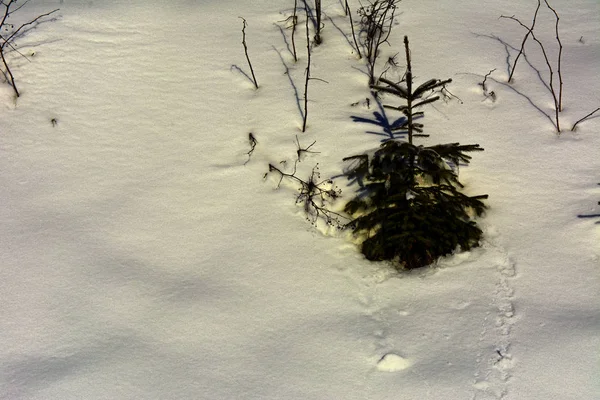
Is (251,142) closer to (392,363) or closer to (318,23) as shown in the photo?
(318,23)

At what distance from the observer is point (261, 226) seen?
14.4 feet

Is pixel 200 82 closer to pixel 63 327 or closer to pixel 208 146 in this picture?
pixel 208 146

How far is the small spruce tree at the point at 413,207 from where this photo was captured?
3975 mm

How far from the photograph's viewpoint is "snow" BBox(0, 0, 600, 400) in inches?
138

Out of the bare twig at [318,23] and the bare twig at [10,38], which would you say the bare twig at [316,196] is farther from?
the bare twig at [10,38]

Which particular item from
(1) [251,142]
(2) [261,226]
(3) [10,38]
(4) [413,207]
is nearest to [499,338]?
(4) [413,207]

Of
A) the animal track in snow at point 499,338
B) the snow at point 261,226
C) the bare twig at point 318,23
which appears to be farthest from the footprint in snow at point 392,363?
the bare twig at point 318,23

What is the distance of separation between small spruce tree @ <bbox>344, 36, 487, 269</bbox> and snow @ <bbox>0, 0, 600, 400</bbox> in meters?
0.13

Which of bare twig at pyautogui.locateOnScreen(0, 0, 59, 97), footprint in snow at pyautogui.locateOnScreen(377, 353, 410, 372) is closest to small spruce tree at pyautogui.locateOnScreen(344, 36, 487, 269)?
footprint in snow at pyautogui.locateOnScreen(377, 353, 410, 372)

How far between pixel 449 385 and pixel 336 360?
2.18 feet

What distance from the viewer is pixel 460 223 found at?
404cm

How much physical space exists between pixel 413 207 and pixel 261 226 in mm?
1134

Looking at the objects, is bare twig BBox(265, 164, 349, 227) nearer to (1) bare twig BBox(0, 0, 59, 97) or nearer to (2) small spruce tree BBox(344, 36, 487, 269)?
(2) small spruce tree BBox(344, 36, 487, 269)

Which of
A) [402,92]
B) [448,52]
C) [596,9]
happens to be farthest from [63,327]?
[596,9]
